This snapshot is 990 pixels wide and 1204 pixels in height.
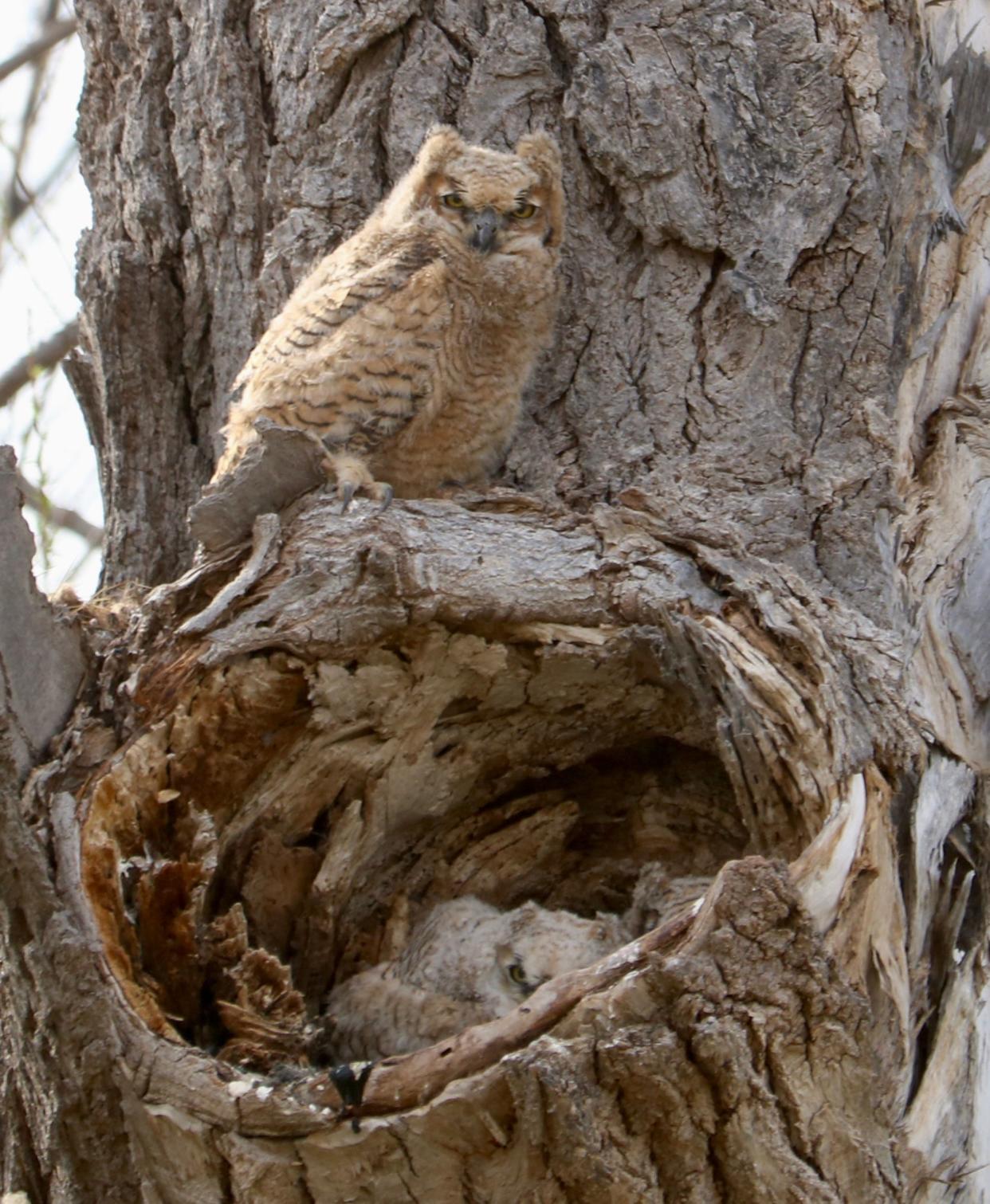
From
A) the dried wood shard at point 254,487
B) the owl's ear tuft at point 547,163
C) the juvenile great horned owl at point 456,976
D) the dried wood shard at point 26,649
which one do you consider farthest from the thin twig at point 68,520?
the juvenile great horned owl at point 456,976

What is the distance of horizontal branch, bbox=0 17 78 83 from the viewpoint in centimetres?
641

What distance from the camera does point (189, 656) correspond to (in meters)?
2.42

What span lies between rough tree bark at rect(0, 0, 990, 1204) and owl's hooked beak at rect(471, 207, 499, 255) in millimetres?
208

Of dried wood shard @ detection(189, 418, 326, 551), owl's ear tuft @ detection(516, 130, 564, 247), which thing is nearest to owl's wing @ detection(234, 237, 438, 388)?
owl's ear tuft @ detection(516, 130, 564, 247)

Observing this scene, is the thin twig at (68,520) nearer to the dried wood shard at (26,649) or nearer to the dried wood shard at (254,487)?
the dried wood shard at (254,487)

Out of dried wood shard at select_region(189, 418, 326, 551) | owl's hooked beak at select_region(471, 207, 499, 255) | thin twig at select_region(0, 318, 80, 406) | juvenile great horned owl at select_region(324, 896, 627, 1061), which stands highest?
thin twig at select_region(0, 318, 80, 406)

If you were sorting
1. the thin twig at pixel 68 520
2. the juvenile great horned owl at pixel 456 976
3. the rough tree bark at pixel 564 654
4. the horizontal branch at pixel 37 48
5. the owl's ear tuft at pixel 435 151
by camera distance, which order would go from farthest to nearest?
the horizontal branch at pixel 37 48, the thin twig at pixel 68 520, the owl's ear tuft at pixel 435 151, the juvenile great horned owl at pixel 456 976, the rough tree bark at pixel 564 654

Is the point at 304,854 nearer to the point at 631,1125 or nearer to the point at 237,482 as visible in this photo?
the point at 237,482

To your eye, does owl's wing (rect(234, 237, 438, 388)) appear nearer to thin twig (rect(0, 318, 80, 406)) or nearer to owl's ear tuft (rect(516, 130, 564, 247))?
owl's ear tuft (rect(516, 130, 564, 247))

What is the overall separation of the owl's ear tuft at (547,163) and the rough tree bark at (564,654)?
5 cm

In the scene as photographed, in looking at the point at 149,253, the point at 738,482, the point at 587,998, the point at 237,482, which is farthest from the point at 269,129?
the point at 587,998

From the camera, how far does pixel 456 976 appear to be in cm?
252

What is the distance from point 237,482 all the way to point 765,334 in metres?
1.20

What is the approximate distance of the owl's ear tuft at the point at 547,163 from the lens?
3150 mm
